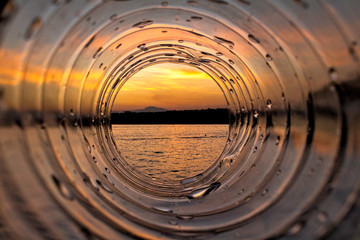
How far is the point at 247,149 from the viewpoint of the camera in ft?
8.94

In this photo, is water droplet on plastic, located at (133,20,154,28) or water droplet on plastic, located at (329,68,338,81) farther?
water droplet on plastic, located at (133,20,154,28)

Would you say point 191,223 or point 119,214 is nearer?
point 119,214

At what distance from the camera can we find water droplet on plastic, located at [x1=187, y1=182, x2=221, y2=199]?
254 centimetres

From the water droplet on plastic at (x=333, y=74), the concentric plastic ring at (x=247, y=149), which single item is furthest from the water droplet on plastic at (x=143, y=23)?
the water droplet on plastic at (x=333, y=74)

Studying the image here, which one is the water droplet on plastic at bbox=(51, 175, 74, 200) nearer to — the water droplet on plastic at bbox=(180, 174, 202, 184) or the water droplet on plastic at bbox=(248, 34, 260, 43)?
the water droplet on plastic at bbox=(248, 34, 260, 43)

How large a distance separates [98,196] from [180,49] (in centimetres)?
199

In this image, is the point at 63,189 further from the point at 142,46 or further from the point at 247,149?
the point at 142,46

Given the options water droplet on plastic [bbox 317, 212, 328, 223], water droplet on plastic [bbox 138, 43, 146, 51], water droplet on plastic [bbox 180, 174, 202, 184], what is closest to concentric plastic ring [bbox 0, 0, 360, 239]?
water droplet on plastic [bbox 317, 212, 328, 223]

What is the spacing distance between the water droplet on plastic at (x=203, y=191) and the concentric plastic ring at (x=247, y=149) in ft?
0.05

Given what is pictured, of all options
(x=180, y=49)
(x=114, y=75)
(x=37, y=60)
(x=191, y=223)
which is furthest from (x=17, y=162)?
(x=180, y=49)

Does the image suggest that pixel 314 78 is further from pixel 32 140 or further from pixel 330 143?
pixel 32 140

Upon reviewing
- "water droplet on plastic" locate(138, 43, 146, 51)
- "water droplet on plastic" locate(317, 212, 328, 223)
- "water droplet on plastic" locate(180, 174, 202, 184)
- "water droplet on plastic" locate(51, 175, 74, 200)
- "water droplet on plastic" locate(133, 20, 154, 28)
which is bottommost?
"water droplet on plastic" locate(180, 174, 202, 184)

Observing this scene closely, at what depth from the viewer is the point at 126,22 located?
7.00 ft

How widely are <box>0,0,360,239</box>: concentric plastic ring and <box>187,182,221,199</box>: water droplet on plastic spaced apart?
0.02m
